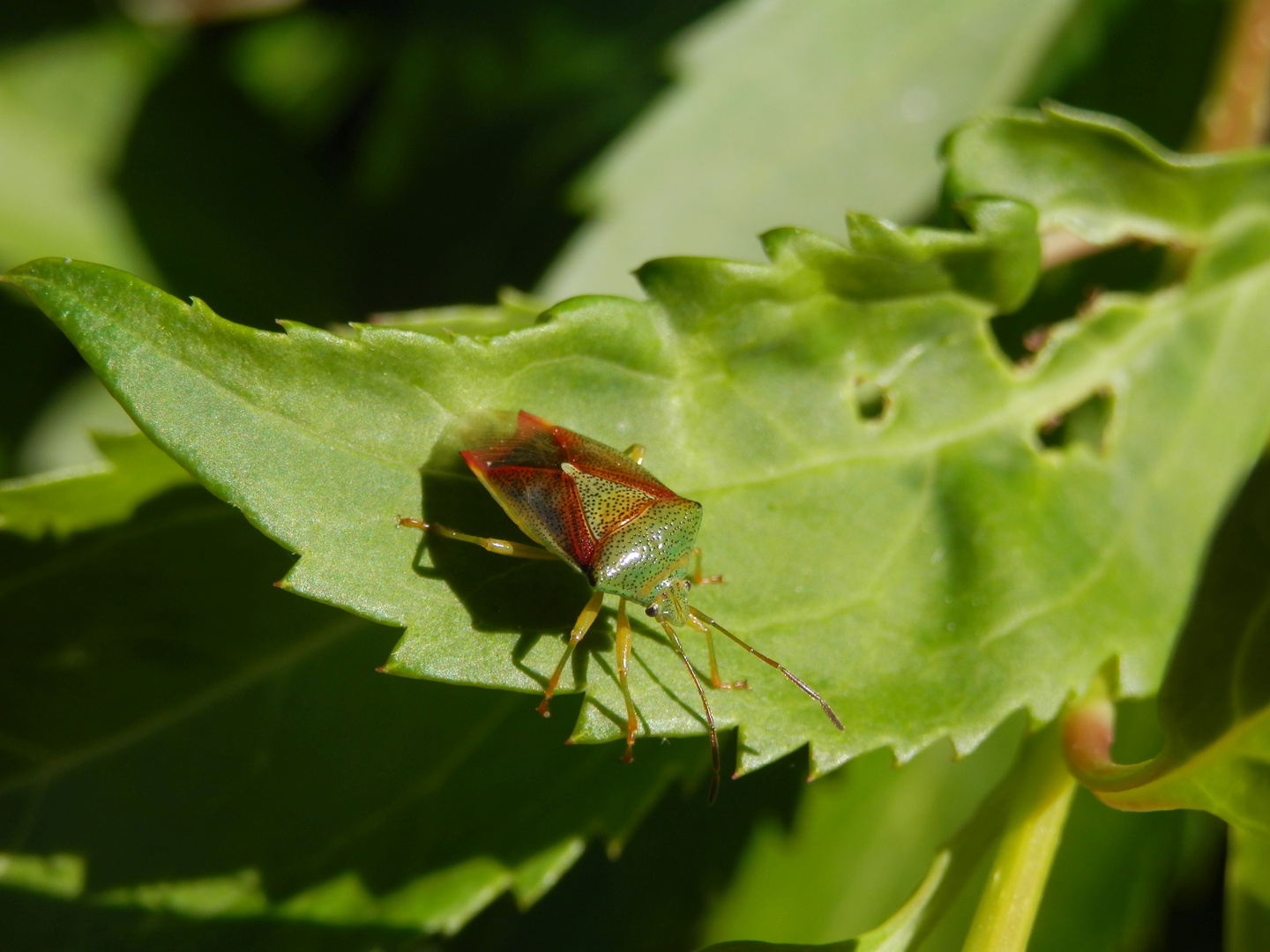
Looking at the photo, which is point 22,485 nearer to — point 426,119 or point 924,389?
point 924,389

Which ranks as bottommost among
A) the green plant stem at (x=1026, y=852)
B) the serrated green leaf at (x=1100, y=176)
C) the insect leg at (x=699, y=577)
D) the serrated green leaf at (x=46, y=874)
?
Result: the green plant stem at (x=1026, y=852)

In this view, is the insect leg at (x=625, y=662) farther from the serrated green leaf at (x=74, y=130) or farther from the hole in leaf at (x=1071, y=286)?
the serrated green leaf at (x=74, y=130)

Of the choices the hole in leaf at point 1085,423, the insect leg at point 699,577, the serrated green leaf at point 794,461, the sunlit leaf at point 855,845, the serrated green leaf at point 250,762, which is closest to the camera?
the serrated green leaf at point 794,461

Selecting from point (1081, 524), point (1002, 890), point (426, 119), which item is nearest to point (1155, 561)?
point (1081, 524)

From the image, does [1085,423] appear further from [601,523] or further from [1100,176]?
[601,523]

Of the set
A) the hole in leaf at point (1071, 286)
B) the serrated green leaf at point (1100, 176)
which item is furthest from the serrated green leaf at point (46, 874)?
the hole in leaf at point (1071, 286)

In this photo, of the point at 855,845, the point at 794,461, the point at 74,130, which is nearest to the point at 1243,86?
the point at 794,461
